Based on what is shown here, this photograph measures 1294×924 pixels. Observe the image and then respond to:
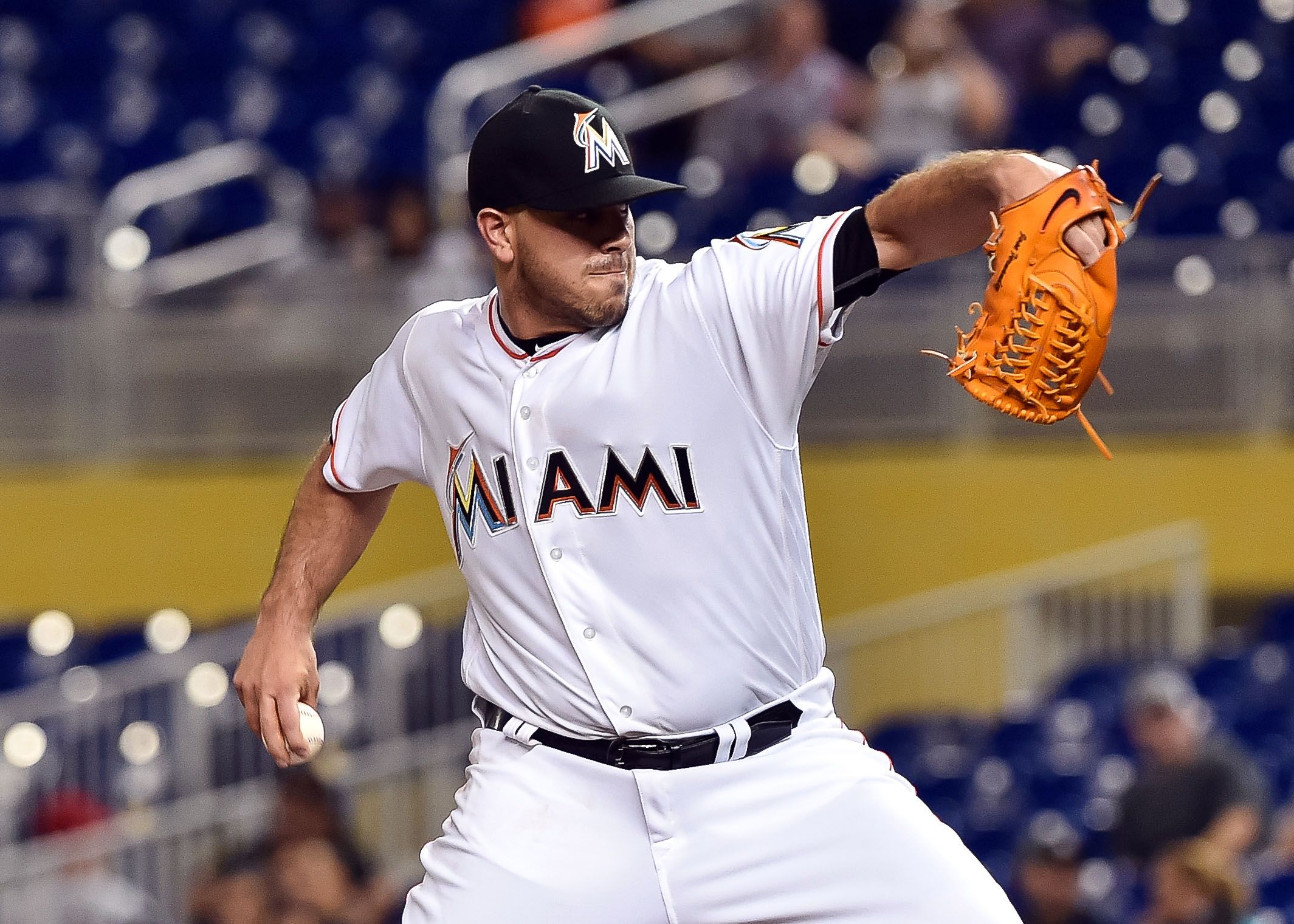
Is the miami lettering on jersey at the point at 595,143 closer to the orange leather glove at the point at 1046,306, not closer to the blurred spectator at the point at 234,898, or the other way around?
the orange leather glove at the point at 1046,306

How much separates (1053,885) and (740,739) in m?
3.27

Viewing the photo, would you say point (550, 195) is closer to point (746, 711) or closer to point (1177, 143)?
point (746, 711)

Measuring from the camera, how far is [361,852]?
7.18m

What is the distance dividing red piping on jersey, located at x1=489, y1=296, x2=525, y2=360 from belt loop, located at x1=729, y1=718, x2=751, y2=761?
70cm

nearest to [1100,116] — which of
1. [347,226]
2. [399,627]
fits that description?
[347,226]

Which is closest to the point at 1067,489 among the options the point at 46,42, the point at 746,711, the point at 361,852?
the point at 361,852

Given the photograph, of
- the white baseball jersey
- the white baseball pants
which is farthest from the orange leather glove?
the white baseball pants

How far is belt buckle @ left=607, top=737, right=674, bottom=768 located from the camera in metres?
3.17

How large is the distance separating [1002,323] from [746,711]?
776 millimetres

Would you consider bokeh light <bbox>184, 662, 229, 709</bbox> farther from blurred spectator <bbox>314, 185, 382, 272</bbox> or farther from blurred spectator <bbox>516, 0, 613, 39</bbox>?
blurred spectator <bbox>516, 0, 613, 39</bbox>

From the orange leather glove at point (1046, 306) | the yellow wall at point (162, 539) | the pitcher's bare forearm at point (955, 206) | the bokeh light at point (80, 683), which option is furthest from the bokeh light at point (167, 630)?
the orange leather glove at point (1046, 306)

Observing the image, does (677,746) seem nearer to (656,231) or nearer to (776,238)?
(776,238)

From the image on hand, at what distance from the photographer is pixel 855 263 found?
3.00 m

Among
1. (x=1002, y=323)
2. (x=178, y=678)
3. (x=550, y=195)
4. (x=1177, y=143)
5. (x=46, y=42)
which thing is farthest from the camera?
(x=46, y=42)
